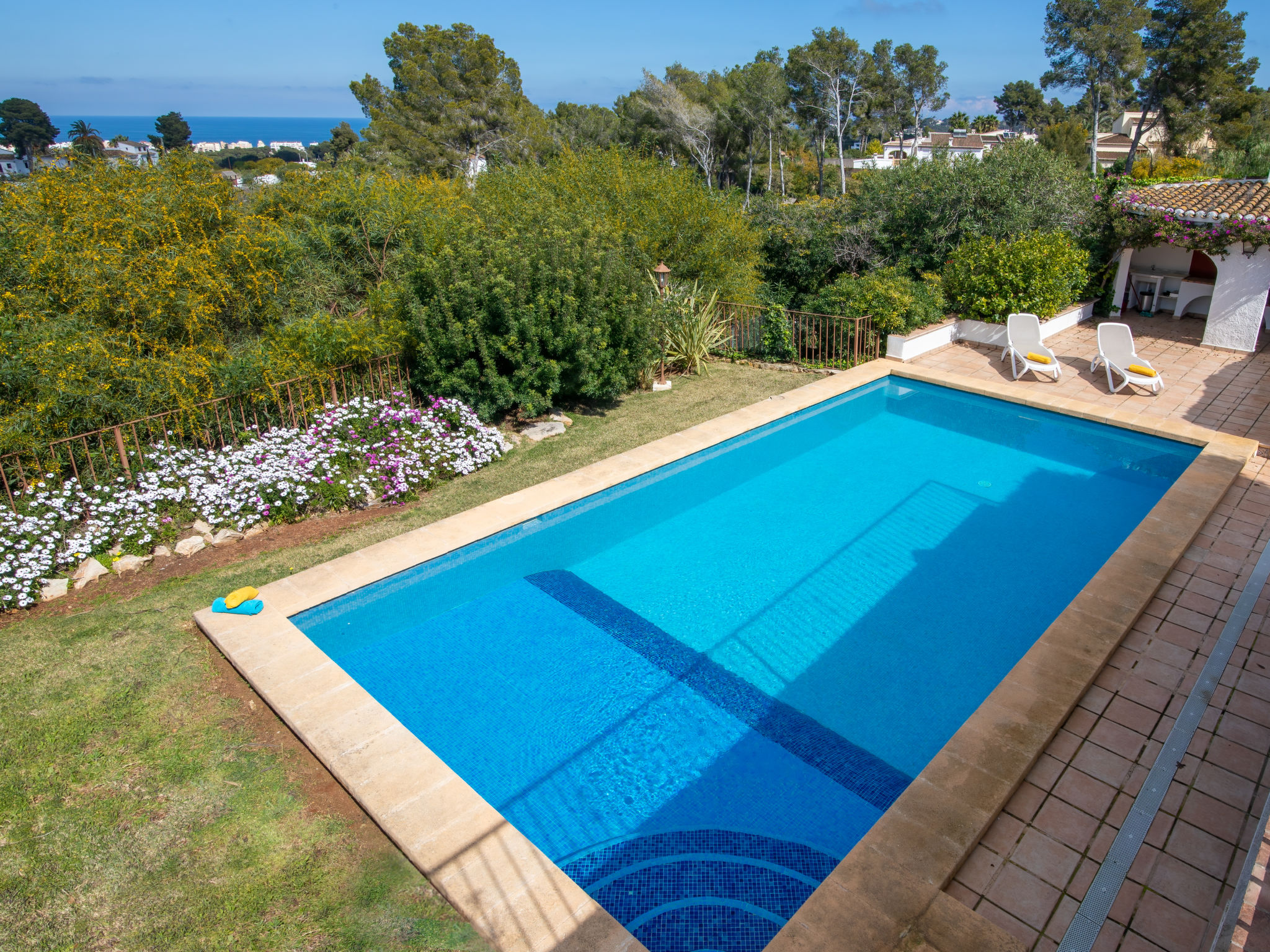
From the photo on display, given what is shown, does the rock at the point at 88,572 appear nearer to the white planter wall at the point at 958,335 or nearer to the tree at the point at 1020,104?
the white planter wall at the point at 958,335

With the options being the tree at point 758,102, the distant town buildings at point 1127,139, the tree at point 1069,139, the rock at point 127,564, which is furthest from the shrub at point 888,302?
the distant town buildings at point 1127,139

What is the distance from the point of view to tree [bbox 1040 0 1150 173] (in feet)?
149

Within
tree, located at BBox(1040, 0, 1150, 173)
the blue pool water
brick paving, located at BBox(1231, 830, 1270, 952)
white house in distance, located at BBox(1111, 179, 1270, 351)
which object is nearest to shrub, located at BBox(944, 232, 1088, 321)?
white house in distance, located at BBox(1111, 179, 1270, 351)

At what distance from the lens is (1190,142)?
44531mm

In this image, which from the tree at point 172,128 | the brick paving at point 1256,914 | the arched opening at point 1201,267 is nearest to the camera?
the brick paving at point 1256,914

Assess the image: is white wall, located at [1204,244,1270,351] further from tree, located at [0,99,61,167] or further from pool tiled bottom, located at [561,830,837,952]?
tree, located at [0,99,61,167]

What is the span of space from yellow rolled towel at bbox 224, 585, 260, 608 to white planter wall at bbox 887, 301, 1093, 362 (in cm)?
1037

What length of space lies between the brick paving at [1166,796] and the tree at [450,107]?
38.4 meters

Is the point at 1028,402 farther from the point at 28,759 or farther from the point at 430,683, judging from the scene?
the point at 28,759

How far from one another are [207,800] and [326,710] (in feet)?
2.77

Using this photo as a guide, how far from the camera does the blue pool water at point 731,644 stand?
434 cm

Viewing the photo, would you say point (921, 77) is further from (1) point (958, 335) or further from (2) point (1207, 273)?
(1) point (958, 335)

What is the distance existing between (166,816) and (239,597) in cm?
223

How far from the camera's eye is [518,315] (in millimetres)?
9344
